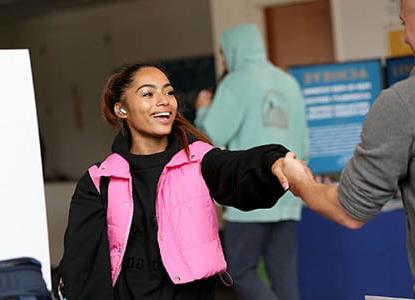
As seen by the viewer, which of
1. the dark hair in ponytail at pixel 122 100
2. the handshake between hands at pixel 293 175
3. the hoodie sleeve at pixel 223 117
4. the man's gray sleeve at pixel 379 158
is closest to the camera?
the man's gray sleeve at pixel 379 158

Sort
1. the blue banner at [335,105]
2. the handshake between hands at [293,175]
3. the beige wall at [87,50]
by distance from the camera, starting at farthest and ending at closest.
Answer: the beige wall at [87,50]
the blue banner at [335,105]
the handshake between hands at [293,175]

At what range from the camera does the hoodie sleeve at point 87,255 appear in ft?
8.23

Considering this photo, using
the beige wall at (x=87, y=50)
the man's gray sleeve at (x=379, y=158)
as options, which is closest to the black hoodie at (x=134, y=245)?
the man's gray sleeve at (x=379, y=158)

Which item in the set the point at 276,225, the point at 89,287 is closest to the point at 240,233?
the point at 276,225

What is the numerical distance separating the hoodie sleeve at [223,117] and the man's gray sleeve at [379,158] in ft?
6.37

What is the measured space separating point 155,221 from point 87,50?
31.1 ft

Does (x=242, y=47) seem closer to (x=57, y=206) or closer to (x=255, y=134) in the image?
(x=255, y=134)

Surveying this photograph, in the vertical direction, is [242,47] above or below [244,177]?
above

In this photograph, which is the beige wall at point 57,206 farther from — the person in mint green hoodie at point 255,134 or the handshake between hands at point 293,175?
the handshake between hands at point 293,175

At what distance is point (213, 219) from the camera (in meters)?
2.55

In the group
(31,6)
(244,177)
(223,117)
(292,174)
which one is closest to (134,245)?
(244,177)

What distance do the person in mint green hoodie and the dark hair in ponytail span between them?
125 cm

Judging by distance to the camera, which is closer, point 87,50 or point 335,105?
point 335,105

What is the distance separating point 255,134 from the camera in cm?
405
